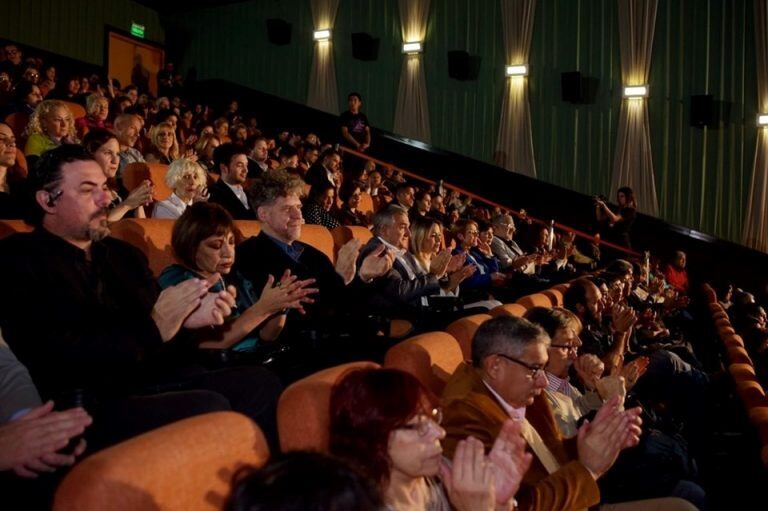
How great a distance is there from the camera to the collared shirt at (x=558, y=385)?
176 centimetres

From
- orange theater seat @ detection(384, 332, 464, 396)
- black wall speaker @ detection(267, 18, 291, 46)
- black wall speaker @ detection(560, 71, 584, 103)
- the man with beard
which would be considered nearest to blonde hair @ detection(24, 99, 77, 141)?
the man with beard

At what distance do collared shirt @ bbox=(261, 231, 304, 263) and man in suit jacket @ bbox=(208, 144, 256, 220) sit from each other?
33.0 inches

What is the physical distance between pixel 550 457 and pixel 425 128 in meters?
6.43

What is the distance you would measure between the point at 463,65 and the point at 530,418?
A: 6158 mm

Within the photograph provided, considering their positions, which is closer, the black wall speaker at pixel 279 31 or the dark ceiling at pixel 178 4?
the black wall speaker at pixel 279 31

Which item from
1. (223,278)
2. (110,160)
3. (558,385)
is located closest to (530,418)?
(558,385)

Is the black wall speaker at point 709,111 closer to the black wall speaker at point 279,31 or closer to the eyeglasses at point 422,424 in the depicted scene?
the black wall speaker at point 279,31

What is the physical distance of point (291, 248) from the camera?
1.85 m

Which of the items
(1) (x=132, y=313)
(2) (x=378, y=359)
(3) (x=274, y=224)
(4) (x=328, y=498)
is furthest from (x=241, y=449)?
(3) (x=274, y=224)

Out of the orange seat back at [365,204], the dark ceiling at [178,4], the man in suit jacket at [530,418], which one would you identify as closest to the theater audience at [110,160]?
the man in suit jacket at [530,418]

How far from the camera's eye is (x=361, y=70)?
789 centimetres

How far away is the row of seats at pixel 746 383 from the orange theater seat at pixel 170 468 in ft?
4.11

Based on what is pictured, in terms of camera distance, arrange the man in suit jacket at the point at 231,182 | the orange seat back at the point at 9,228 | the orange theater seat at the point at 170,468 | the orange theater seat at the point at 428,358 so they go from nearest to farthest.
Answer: the orange theater seat at the point at 170,468 → the orange theater seat at the point at 428,358 → the orange seat back at the point at 9,228 → the man in suit jacket at the point at 231,182

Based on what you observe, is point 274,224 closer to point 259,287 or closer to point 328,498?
point 259,287
